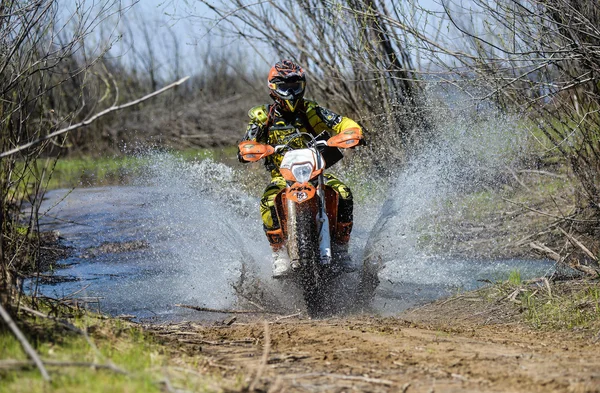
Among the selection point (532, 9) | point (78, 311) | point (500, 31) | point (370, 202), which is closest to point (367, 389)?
point (78, 311)

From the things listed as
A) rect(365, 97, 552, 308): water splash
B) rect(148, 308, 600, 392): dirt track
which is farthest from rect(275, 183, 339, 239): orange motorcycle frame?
rect(148, 308, 600, 392): dirt track

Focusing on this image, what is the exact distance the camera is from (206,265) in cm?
952

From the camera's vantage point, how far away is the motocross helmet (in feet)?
25.8

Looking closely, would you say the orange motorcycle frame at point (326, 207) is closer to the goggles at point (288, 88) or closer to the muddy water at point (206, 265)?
the muddy water at point (206, 265)

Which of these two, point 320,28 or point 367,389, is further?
point 320,28

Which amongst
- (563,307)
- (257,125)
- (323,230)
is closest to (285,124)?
(257,125)

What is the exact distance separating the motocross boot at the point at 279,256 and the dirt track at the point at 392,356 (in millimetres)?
770

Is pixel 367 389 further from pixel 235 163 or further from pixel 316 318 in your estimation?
pixel 235 163

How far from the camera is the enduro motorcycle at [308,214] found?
7.15 meters

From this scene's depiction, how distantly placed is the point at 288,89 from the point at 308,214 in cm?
143

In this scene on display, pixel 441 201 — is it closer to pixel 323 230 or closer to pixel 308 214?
pixel 323 230

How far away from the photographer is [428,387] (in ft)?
13.9

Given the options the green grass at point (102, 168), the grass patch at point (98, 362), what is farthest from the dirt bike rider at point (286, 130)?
the green grass at point (102, 168)

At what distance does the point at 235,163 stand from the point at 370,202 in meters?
9.38
